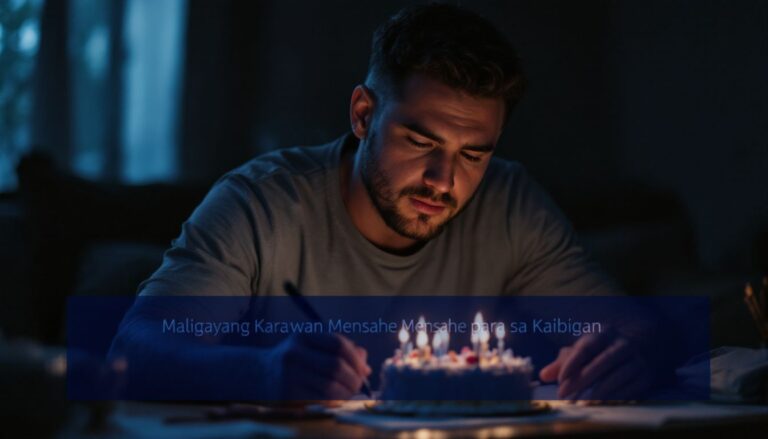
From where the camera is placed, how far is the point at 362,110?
2.28 metres

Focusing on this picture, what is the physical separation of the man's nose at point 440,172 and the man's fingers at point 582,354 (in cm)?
50

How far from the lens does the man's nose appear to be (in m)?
2.00

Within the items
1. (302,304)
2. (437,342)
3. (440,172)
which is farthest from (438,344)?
(440,172)

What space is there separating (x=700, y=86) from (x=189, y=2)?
7.00ft

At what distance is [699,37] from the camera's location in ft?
11.9

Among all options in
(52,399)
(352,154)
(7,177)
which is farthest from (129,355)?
(7,177)

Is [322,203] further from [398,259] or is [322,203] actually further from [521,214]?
[521,214]

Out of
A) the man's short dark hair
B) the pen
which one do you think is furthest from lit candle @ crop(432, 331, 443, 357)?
the man's short dark hair

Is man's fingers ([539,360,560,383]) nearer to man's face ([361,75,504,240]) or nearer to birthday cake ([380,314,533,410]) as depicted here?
birthday cake ([380,314,533,410])

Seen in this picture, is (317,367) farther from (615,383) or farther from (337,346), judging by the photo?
(615,383)

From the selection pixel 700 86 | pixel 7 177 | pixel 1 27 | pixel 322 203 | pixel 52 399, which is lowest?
pixel 52 399

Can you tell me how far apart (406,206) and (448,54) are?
348 mm

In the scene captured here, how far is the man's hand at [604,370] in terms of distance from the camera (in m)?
1.61

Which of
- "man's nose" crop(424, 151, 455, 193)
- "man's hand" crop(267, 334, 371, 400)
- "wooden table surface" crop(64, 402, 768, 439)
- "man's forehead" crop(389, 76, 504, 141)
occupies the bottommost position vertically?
"wooden table surface" crop(64, 402, 768, 439)
